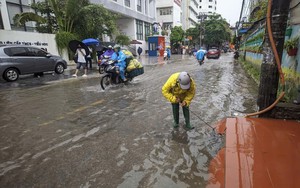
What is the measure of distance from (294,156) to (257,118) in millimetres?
1580

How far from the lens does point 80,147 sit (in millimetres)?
4195

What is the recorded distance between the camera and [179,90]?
15.6ft

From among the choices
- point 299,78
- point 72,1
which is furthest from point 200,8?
point 299,78

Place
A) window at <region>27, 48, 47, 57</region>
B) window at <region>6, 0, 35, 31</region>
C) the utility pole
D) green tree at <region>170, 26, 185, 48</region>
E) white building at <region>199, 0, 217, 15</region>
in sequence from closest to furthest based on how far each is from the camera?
the utility pole → window at <region>27, 48, 47, 57</region> → window at <region>6, 0, 35, 31</region> → green tree at <region>170, 26, 185, 48</region> → white building at <region>199, 0, 217, 15</region>

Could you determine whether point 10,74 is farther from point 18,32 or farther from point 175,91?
point 175,91

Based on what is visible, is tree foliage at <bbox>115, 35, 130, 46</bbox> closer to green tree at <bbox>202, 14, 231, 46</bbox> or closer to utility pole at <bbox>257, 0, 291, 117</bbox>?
utility pole at <bbox>257, 0, 291, 117</bbox>

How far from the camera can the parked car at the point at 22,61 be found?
1109cm

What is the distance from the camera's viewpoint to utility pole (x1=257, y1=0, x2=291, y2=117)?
4.28 meters

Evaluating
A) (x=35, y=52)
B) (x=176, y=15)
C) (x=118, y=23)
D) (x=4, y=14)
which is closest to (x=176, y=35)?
(x=176, y=15)

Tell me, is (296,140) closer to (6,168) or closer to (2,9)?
(6,168)

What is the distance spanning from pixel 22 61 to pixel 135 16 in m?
28.1

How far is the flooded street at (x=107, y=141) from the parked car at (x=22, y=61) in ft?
13.0

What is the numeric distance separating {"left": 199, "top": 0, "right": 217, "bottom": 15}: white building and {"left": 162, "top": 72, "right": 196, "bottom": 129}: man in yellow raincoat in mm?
111238

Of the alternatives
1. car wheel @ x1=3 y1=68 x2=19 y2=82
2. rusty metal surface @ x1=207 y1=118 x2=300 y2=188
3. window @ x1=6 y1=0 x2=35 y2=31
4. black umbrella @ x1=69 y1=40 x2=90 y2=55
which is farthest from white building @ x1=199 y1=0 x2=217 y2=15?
rusty metal surface @ x1=207 y1=118 x2=300 y2=188
